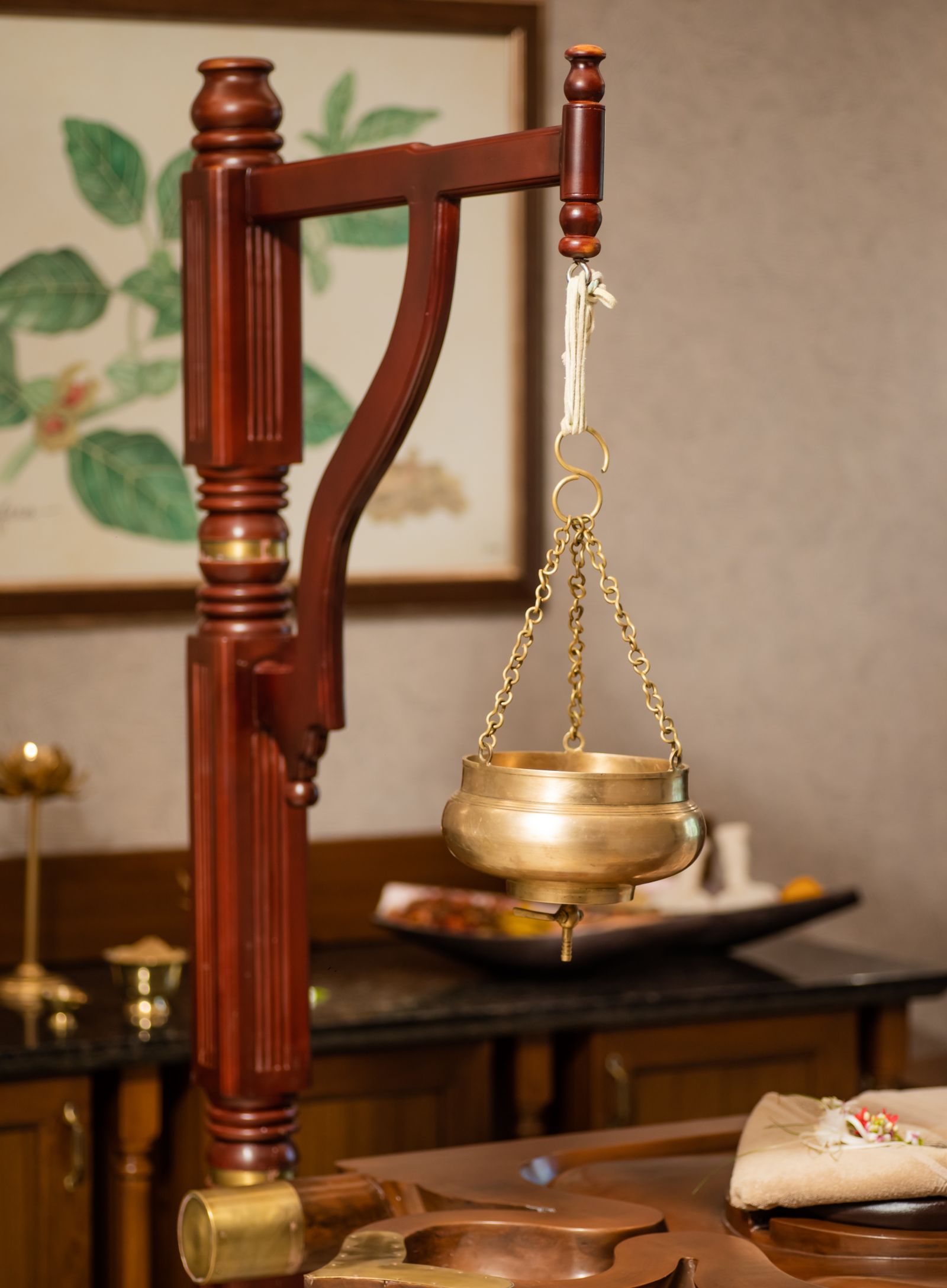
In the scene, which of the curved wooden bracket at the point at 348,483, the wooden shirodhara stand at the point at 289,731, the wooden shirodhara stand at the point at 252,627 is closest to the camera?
the wooden shirodhara stand at the point at 289,731

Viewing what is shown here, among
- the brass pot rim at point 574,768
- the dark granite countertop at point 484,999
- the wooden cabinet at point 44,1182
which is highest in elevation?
the brass pot rim at point 574,768

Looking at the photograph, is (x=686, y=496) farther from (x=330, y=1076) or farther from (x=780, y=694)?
(x=330, y=1076)

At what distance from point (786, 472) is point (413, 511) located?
2.42 feet

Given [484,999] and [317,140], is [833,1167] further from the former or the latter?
[317,140]

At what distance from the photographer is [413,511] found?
2.98 metres

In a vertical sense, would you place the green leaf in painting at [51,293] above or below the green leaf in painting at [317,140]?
below

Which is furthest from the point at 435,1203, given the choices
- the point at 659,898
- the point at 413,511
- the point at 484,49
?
the point at 484,49

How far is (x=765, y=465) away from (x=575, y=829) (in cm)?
197

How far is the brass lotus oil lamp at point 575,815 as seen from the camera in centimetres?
134

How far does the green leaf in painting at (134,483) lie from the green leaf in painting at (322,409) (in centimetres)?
23

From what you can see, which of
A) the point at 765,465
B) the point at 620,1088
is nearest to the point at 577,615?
the point at 620,1088

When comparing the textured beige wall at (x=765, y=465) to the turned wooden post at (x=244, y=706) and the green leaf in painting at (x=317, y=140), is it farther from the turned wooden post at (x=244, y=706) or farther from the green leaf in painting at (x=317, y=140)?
the turned wooden post at (x=244, y=706)

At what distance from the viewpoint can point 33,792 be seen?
2584mm

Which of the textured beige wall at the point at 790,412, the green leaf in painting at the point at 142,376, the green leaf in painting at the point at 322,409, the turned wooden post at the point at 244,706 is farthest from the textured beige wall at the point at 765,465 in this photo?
the turned wooden post at the point at 244,706
